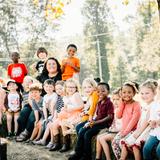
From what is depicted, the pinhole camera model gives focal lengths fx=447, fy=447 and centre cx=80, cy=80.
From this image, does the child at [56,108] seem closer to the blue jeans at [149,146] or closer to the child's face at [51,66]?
the child's face at [51,66]

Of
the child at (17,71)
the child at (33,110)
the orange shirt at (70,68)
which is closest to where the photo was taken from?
the child at (33,110)

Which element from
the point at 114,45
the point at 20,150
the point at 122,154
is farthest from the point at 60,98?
the point at 114,45

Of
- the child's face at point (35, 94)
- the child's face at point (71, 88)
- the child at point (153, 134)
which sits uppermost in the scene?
the child's face at point (71, 88)

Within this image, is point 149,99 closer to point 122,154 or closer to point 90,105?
point 122,154

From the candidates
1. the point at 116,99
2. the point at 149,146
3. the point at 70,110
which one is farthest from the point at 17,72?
the point at 149,146

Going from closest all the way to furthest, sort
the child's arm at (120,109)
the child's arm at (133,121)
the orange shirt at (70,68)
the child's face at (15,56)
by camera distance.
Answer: the child's arm at (133,121), the child's arm at (120,109), the orange shirt at (70,68), the child's face at (15,56)

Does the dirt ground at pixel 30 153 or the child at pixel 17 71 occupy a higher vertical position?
the child at pixel 17 71

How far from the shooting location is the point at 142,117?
5.65m

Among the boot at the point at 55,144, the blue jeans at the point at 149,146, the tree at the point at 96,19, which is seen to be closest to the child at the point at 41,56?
the boot at the point at 55,144

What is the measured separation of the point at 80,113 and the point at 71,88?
44 centimetres

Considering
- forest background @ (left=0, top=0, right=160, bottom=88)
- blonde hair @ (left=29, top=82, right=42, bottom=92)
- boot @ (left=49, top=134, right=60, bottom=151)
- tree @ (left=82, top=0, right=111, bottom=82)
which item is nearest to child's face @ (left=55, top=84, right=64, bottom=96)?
blonde hair @ (left=29, top=82, right=42, bottom=92)

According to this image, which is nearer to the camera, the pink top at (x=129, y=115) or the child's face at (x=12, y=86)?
the pink top at (x=129, y=115)

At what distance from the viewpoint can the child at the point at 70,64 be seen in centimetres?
845

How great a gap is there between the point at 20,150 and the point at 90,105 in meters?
1.46
